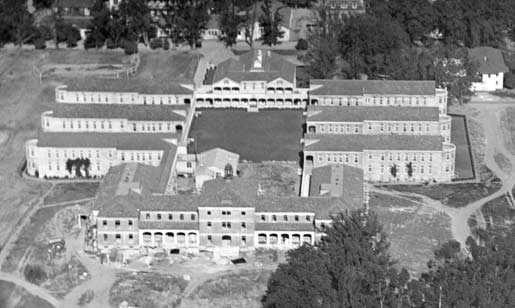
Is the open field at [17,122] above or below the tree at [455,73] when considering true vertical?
below

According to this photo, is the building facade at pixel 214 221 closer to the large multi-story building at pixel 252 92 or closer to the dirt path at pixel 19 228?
the dirt path at pixel 19 228

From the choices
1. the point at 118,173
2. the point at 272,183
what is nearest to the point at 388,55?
the point at 272,183

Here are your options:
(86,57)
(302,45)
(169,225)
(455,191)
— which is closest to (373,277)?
(169,225)

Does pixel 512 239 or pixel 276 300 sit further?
pixel 512 239

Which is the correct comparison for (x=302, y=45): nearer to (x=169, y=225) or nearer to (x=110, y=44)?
(x=110, y=44)

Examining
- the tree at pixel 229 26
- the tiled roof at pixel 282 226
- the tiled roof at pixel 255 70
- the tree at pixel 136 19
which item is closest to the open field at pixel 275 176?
the tiled roof at pixel 282 226

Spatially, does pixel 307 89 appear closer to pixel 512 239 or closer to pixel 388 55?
pixel 388 55

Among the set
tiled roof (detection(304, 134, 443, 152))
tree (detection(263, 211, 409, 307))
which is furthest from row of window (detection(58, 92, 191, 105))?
tree (detection(263, 211, 409, 307))
